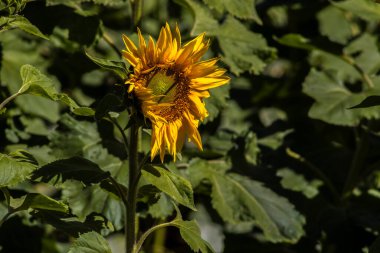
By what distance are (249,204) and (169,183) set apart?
66 centimetres

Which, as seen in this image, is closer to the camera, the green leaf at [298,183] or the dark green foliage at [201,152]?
the dark green foliage at [201,152]

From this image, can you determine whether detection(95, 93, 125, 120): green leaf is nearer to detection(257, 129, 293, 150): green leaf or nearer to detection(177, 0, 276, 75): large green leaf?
detection(177, 0, 276, 75): large green leaf

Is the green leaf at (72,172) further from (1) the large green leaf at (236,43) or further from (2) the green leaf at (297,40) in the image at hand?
(2) the green leaf at (297,40)

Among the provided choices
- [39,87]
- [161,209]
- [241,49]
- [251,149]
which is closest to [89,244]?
[39,87]

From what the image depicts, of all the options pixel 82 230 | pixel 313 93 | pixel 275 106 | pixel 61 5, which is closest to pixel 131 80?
pixel 82 230

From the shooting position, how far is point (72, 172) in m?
1.94

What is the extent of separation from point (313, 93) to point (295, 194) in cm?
34

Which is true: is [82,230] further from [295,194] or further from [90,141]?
[295,194]

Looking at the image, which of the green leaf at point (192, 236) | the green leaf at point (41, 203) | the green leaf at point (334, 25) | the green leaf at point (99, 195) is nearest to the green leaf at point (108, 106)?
the green leaf at point (41, 203)

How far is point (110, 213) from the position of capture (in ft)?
7.73

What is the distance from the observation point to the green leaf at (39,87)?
6.08 feet

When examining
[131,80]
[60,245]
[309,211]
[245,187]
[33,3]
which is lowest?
[60,245]

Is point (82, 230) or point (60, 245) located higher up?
point (82, 230)

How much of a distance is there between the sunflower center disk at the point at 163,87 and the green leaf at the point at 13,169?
13.1 inches
